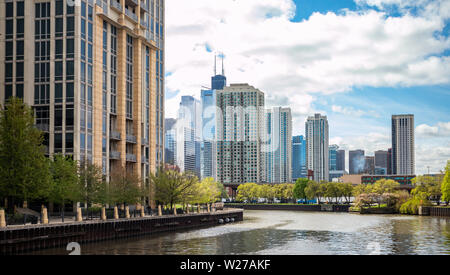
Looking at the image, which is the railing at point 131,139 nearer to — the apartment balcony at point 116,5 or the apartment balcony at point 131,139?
the apartment balcony at point 131,139

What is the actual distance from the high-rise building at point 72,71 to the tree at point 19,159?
23380 mm

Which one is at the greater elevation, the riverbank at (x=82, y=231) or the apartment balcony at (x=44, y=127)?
the apartment balcony at (x=44, y=127)

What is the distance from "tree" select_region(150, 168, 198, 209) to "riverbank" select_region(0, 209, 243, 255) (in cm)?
559

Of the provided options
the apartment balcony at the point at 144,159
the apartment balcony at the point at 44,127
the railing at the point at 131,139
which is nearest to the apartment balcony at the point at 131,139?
the railing at the point at 131,139

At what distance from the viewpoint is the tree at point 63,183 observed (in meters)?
79.9

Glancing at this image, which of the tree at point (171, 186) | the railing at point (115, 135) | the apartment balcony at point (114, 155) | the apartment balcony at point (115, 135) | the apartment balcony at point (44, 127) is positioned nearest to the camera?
the apartment balcony at point (44, 127)

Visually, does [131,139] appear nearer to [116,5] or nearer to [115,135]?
[115,135]

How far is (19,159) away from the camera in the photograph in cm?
7119

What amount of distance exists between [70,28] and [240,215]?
60318 millimetres

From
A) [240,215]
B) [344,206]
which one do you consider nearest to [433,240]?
[240,215]

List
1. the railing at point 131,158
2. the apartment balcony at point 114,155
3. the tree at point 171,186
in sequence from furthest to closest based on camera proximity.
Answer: the railing at point 131,158, the apartment balcony at point 114,155, the tree at point 171,186

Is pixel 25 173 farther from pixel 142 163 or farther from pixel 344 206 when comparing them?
pixel 344 206

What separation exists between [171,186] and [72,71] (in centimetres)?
2937

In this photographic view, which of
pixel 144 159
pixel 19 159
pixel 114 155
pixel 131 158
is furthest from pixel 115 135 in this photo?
pixel 19 159
